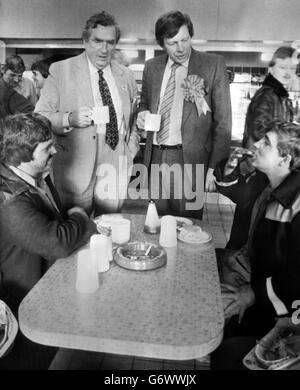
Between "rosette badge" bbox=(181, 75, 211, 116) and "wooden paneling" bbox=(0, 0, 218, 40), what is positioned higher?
"wooden paneling" bbox=(0, 0, 218, 40)

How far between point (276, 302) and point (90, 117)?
149cm

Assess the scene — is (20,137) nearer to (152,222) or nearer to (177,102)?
(152,222)

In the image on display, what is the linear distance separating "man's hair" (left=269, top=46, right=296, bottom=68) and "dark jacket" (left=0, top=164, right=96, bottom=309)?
67.3 inches

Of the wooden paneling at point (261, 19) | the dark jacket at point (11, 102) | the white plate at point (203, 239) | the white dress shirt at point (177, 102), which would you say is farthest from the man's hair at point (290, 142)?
the dark jacket at point (11, 102)

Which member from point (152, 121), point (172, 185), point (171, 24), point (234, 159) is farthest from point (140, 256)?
point (171, 24)

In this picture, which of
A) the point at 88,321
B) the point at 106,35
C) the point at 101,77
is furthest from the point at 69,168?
the point at 88,321

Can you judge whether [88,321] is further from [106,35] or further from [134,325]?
[106,35]

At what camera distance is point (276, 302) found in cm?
149

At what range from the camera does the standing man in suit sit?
2408 millimetres

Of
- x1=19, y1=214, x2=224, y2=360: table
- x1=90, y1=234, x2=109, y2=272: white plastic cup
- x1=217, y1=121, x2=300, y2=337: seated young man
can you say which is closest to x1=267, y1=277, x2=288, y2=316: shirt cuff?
x1=217, y1=121, x2=300, y2=337: seated young man

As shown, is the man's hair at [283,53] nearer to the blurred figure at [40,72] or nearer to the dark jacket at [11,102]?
the blurred figure at [40,72]

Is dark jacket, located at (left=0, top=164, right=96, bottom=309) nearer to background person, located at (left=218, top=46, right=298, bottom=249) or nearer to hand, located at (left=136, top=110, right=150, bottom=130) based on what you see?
background person, located at (left=218, top=46, right=298, bottom=249)

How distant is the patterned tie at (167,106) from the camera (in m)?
2.52

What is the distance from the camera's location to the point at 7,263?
152 centimetres
